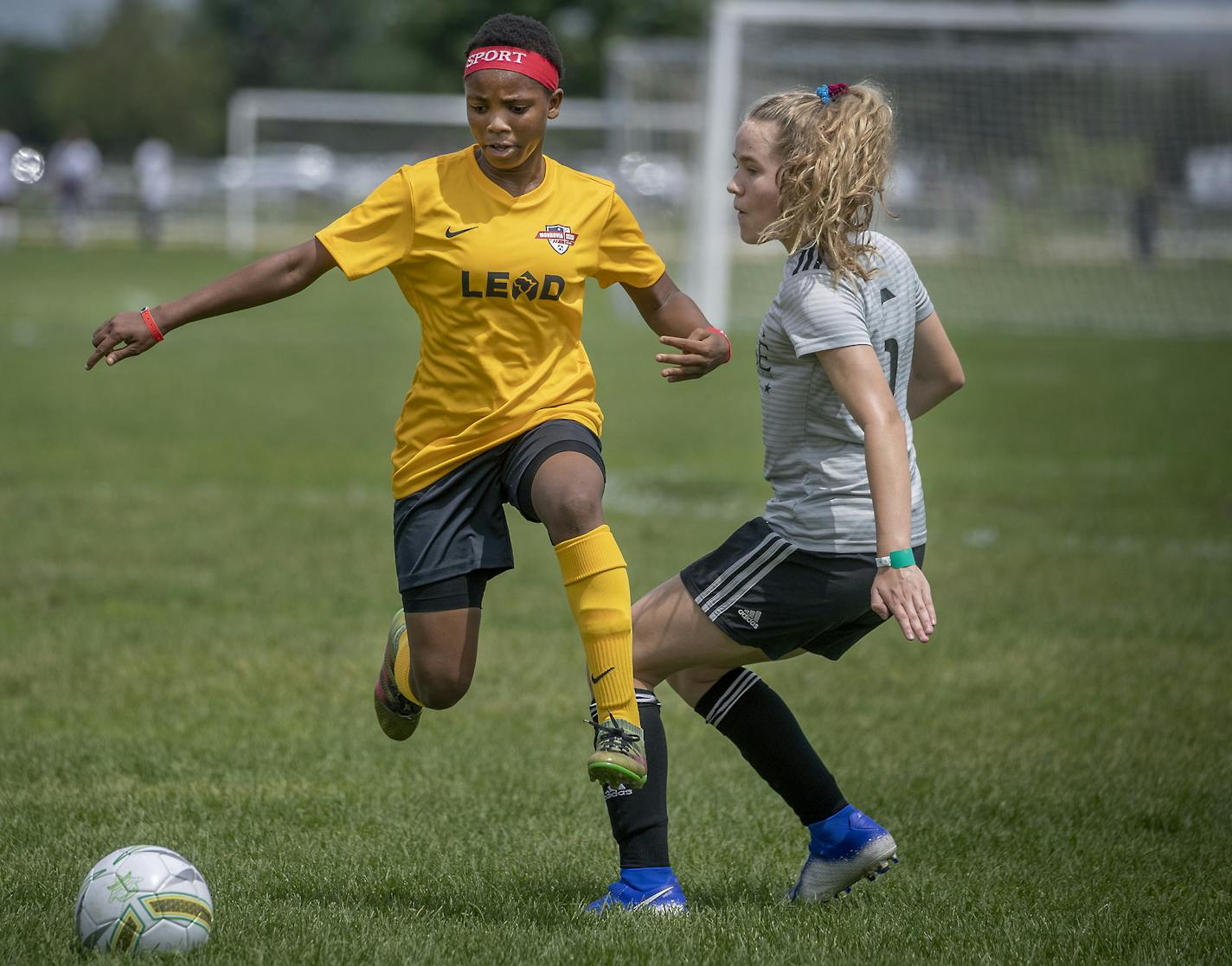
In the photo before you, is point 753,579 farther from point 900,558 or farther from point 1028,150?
point 1028,150

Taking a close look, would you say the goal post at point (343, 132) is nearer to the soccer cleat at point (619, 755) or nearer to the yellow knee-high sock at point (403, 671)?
the yellow knee-high sock at point (403, 671)

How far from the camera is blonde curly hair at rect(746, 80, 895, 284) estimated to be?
3484 millimetres

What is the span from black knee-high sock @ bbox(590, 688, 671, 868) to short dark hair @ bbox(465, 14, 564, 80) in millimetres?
1618

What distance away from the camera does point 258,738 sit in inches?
207

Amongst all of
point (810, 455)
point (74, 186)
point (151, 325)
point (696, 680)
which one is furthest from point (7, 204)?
point (810, 455)

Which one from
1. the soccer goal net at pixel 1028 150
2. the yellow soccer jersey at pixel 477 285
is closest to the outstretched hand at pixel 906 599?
A: the yellow soccer jersey at pixel 477 285

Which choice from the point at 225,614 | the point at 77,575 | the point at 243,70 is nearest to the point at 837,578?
the point at 225,614

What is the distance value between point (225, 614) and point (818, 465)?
409 cm

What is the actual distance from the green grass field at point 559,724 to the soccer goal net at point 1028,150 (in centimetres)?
496

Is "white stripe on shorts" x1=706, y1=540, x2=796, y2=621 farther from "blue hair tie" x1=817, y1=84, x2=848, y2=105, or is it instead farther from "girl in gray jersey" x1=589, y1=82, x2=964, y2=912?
"blue hair tie" x1=817, y1=84, x2=848, y2=105

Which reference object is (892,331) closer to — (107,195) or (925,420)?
(925,420)

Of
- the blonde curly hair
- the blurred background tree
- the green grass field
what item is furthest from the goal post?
the blonde curly hair

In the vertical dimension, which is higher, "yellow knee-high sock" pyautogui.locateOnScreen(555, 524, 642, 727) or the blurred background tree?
"yellow knee-high sock" pyautogui.locateOnScreen(555, 524, 642, 727)

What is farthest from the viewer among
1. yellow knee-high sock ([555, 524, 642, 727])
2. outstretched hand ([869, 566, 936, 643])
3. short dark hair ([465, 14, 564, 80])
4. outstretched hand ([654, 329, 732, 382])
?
outstretched hand ([654, 329, 732, 382])
